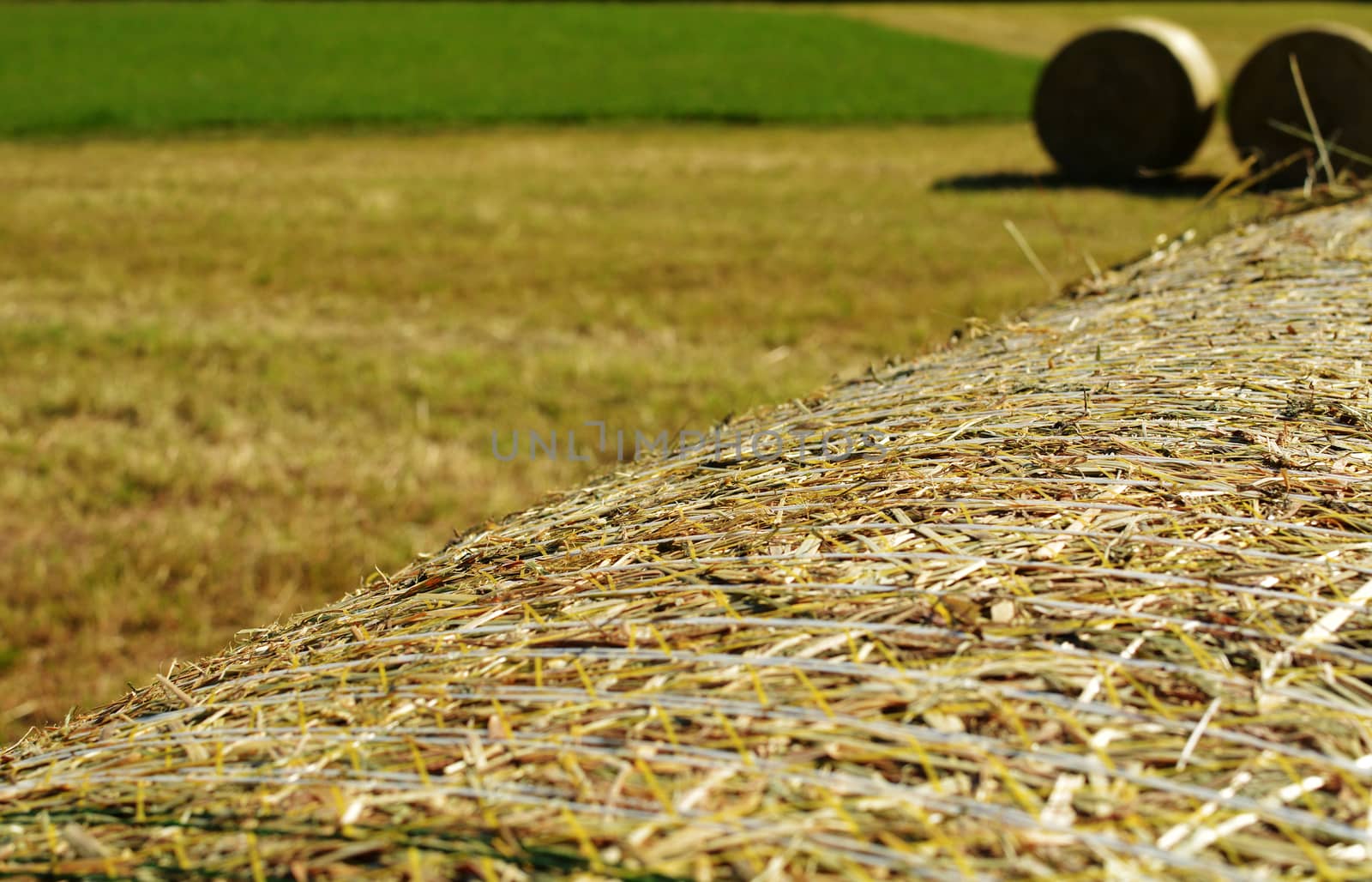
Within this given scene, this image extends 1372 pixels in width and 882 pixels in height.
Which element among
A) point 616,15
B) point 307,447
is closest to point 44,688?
point 307,447

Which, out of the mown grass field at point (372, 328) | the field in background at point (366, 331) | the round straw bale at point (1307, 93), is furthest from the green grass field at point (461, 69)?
the round straw bale at point (1307, 93)

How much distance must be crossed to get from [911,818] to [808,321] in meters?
7.65

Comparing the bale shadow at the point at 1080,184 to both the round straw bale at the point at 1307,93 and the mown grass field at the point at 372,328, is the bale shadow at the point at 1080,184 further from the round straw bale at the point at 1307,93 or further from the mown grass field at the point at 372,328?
the round straw bale at the point at 1307,93

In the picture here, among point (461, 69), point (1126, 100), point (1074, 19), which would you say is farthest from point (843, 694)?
point (1074, 19)

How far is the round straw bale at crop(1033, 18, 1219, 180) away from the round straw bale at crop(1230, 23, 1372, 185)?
839 millimetres

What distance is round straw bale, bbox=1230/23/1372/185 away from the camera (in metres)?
12.2

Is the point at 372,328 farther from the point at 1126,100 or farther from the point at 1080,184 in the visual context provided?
the point at 1126,100

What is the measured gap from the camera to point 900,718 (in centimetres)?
135

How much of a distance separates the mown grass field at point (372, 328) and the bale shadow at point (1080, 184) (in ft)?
0.49

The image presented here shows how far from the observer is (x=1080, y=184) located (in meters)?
15.0

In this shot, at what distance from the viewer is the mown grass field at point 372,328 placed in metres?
5.04

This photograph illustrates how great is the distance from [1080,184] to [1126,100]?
1.14 m

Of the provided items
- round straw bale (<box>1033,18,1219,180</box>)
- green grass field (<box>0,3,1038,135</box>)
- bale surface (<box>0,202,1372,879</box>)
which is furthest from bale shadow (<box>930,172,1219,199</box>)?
bale surface (<box>0,202,1372,879</box>)

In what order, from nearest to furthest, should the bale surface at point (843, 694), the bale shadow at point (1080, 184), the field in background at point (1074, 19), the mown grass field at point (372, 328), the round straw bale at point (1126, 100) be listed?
1. the bale surface at point (843, 694)
2. the mown grass field at point (372, 328)
3. the bale shadow at point (1080, 184)
4. the round straw bale at point (1126, 100)
5. the field in background at point (1074, 19)
